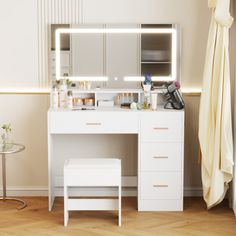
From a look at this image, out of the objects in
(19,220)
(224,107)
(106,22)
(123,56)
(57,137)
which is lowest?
(19,220)

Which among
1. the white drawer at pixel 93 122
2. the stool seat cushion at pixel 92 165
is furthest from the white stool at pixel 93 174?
the white drawer at pixel 93 122

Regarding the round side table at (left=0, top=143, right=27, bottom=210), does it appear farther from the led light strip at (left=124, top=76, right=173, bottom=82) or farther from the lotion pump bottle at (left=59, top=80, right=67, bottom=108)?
the led light strip at (left=124, top=76, right=173, bottom=82)

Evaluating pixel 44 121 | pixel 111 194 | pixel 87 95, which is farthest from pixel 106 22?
pixel 111 194

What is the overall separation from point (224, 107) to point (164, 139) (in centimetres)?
52

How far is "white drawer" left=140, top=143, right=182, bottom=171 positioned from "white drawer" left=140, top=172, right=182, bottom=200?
5 cm

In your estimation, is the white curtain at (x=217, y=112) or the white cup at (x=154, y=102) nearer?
the white curtain at (x=217, y=112)

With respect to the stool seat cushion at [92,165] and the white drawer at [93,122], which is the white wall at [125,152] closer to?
the white drawer at [93,122]

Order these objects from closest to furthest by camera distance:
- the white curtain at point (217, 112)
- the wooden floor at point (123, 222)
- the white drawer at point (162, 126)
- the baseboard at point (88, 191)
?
the wooden floor at point (123, 222) → the white curtain at point (217, 112) → the white drawer at point (162, 126) → the baseboard at point (88, 191)

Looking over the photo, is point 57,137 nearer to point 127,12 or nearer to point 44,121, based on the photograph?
point 44,121

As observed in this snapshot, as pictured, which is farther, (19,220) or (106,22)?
(106,22)

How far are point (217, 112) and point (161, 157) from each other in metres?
0.55

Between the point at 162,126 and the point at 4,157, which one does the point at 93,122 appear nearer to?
the point at 162,126

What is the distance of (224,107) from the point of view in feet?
13.2

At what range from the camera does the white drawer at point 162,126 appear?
4148 millimetres
